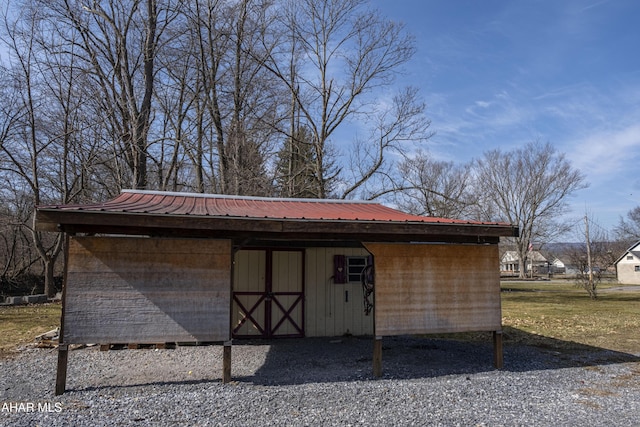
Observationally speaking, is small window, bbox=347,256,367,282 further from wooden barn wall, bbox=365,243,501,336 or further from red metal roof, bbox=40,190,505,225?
wooden barn wall, bbox=365,243,501,336

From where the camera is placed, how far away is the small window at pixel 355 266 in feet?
32.5

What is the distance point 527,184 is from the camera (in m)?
43.2

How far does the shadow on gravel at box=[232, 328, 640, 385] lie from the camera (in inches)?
258

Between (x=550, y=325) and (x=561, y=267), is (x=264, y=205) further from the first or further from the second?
(x=561, y=267)

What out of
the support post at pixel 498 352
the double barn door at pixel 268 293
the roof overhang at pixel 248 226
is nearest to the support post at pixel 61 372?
the roof overhang at pixel 248 226

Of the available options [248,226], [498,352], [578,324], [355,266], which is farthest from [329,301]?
[578,324]

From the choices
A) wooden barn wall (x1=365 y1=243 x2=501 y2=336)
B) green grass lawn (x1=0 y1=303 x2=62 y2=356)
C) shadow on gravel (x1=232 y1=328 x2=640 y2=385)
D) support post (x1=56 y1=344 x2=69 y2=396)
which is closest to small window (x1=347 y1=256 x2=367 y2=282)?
shadow on gravel (x1=232 y1=328 x2=640 y2=385)

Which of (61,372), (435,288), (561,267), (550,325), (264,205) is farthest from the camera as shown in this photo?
(561,267)

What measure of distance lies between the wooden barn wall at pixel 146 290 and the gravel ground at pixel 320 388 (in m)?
0.71

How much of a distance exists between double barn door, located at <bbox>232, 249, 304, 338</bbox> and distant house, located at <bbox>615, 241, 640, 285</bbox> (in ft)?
143

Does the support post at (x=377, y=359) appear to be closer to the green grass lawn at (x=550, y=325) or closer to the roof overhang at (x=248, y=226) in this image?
the roof overhang at (x=248, y=226)

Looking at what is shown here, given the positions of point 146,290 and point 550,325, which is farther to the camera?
point 550,325

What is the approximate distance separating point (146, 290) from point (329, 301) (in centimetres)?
472

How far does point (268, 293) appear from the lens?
31.0 ft
